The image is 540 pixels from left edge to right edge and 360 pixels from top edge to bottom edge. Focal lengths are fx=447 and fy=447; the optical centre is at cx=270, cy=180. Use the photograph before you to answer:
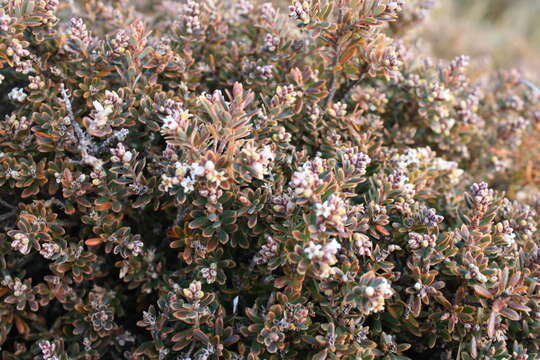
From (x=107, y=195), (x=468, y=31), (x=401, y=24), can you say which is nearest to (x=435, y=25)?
(x=468, y=31)

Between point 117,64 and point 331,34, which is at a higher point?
point 331,34

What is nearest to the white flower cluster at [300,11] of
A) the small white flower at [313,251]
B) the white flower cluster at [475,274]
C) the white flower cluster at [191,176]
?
the white flower cluster at [191,176]

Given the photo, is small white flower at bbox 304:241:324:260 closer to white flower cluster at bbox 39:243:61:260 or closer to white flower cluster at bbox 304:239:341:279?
white flower cluster at bbox 304:239:341:279

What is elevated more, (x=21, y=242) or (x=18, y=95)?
(x=18, y=95)

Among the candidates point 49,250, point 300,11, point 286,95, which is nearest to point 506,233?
point 286,95

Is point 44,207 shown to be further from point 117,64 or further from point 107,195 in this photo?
point 117,64

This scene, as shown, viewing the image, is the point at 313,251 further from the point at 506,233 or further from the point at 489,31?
the point at 489,31

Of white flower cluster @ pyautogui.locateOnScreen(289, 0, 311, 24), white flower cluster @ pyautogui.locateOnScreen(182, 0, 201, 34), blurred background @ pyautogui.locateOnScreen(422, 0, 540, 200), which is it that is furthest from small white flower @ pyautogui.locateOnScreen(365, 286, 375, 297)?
blurred background @ pyautogui.locateOnScreen(422, 0, 540, 200)
